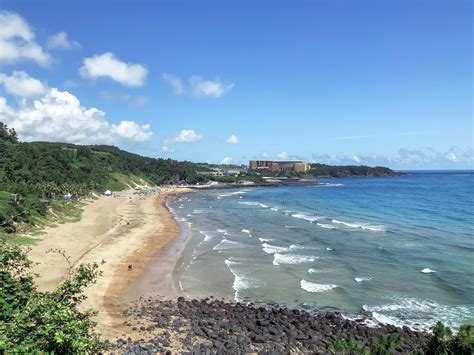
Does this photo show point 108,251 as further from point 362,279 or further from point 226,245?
point 362,279

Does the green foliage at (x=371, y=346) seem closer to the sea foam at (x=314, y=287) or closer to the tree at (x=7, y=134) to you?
A: the sea foam at (x=314, y=287)

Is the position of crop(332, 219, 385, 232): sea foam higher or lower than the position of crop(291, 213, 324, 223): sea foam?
higher

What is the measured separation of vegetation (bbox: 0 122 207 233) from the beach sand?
3695mm

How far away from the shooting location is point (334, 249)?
3488 centimetres

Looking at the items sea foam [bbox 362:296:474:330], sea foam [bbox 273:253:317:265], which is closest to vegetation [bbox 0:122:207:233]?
sea foam [bbox 273:253:317:265]

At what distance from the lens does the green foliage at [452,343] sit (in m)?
12.4

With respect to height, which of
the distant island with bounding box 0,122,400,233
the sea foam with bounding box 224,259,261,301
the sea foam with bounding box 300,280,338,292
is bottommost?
the sea foam with bounding box 224,259,261,301

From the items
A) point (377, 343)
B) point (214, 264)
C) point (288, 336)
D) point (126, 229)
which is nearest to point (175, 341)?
point (288, 336)

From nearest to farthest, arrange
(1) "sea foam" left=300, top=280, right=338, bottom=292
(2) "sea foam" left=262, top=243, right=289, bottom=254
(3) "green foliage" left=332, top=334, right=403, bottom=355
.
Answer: (3) "green foliage" left=332, top=334, right=403, bottom=355, (1) "sea foam" left=300, top=280, right=338, bottom=292, (2) "sea foam" left=262, top=243, right=289, bottom=254

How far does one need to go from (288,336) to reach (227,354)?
3.41 meters

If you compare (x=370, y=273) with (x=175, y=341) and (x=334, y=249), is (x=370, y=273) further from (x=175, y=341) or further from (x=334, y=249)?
(x=175, y=341)

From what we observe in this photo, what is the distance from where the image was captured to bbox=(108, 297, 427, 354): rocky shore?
16.3 m

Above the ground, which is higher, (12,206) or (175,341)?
(12,206)

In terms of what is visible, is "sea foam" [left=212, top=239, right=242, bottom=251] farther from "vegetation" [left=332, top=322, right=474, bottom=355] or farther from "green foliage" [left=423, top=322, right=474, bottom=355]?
"green foliage" [left=423, top=322, right=474, bottom=355]
